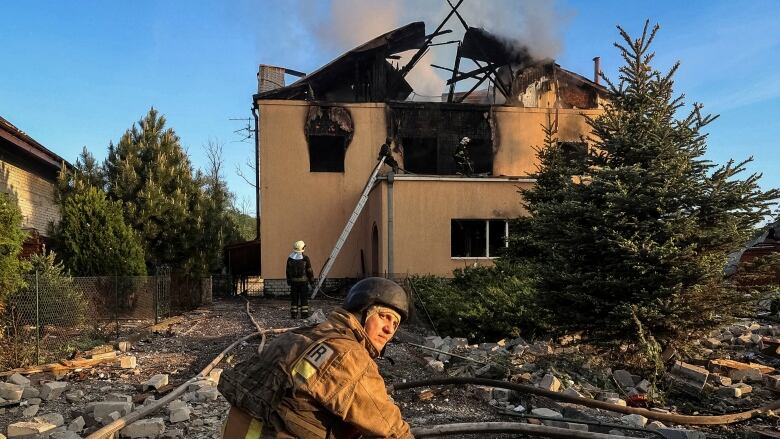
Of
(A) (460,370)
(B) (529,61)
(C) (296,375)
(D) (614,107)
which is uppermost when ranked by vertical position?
(B) (529,61)

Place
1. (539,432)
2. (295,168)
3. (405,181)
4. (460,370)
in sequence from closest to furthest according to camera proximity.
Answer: (539,432) → (460,370) → (405,181) → (295,168)

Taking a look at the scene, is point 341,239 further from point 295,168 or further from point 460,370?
point 460,370

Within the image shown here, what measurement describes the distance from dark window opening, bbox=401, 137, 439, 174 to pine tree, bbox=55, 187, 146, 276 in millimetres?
11384

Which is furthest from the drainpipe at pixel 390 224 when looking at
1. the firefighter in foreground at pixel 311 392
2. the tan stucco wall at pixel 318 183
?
the firefighter in foreground at pixel 311 392

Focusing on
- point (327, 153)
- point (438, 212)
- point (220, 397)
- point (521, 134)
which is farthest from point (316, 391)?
point (521, 134)

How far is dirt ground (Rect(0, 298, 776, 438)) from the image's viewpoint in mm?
5465

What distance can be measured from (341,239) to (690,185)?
11783 millimetres

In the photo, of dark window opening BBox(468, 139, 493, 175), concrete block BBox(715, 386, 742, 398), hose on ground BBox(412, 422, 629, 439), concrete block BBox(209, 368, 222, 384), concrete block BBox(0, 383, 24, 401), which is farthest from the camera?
dark window opening BBox(468, 139, 493, 175)

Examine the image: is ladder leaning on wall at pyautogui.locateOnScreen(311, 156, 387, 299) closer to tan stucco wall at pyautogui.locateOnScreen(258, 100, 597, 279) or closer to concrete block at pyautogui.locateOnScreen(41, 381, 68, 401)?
tan stucco wall at pyautogui.locateOnScreen(258, 100, 597, 279)

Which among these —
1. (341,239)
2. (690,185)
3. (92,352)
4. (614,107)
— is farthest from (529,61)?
(92,352)

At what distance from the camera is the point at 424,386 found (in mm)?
6594

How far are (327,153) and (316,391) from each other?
19.0 m

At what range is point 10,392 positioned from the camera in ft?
20.0

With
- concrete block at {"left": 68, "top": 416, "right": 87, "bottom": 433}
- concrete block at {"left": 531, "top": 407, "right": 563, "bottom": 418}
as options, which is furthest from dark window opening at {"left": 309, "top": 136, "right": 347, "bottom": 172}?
concrete block at {"left": 68, "top": 416, "right": 87, "bottom": 433}
